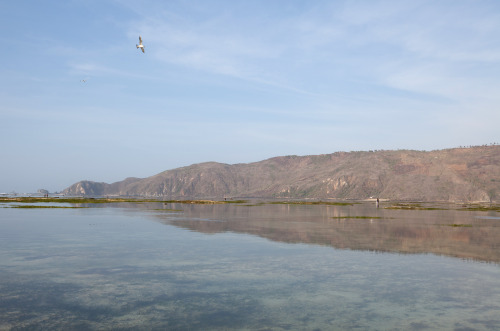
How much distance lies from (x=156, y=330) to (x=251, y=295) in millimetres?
5319

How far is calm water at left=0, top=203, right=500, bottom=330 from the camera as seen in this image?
46.9ft

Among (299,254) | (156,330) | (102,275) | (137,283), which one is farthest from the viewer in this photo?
(299,254)

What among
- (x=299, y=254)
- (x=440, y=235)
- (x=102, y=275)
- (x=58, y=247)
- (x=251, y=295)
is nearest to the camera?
(x=251, y=295)

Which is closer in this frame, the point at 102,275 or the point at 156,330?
the point at 156,330

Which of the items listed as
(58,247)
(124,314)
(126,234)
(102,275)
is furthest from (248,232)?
(124,314)

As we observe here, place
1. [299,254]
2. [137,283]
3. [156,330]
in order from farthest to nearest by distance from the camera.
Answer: [299,254] < [137,283] < [156,330]

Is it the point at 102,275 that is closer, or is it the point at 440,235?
the point at 102,275

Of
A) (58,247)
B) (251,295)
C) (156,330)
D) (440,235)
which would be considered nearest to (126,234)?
(58,247)

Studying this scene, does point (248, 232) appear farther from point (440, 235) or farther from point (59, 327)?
point (59, 327)

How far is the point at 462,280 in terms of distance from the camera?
20.4 m

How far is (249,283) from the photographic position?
774 inches

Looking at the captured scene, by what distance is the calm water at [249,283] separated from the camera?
1430cm

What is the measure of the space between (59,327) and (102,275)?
806cm

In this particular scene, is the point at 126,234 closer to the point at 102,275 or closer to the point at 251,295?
the point at 102,275
